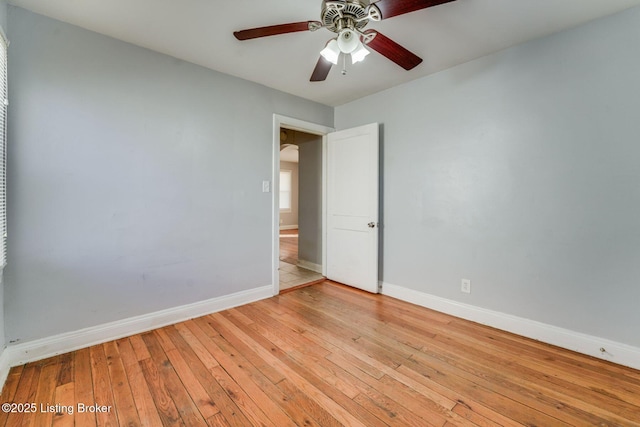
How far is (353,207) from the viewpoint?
3.47m

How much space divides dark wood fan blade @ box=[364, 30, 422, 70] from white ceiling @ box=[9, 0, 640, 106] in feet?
0.93

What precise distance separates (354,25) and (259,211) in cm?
207

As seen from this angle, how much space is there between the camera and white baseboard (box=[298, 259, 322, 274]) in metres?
4.29

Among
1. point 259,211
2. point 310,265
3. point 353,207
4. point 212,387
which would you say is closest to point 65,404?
point 212,387

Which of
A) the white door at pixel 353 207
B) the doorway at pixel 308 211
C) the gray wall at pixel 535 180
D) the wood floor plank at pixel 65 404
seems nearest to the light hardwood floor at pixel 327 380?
the wood floor plank at pixel 65 404

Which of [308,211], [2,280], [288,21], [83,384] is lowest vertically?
[83,384]

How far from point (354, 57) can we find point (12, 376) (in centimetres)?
302

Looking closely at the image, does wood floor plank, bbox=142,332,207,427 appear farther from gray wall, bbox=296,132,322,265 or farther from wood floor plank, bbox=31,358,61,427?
gray wall, bbox=296,132,322,265

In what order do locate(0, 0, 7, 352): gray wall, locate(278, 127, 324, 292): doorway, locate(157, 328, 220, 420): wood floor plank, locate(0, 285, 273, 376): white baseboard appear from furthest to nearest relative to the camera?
locate(278, 127, 324, 292): doorway, locate(0, 285, 273, 376): white baseboard, locate(0, 0, 7, 352): gray wall, locate(157, 328, 220, 420): wood floor plank

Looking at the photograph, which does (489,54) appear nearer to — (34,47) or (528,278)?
(528,278)

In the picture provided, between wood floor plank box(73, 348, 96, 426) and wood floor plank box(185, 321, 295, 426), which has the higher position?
wood floor plank box(185, 321, 295, 426)

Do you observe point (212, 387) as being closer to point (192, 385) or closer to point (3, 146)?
point (192, 385)

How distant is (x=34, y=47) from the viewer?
6.28 feet

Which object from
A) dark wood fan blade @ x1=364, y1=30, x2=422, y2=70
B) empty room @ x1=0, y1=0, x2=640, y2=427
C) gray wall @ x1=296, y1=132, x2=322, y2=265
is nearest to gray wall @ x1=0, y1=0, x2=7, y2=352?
empty room @ x1=0, y1=0, x2=640, y2=427
